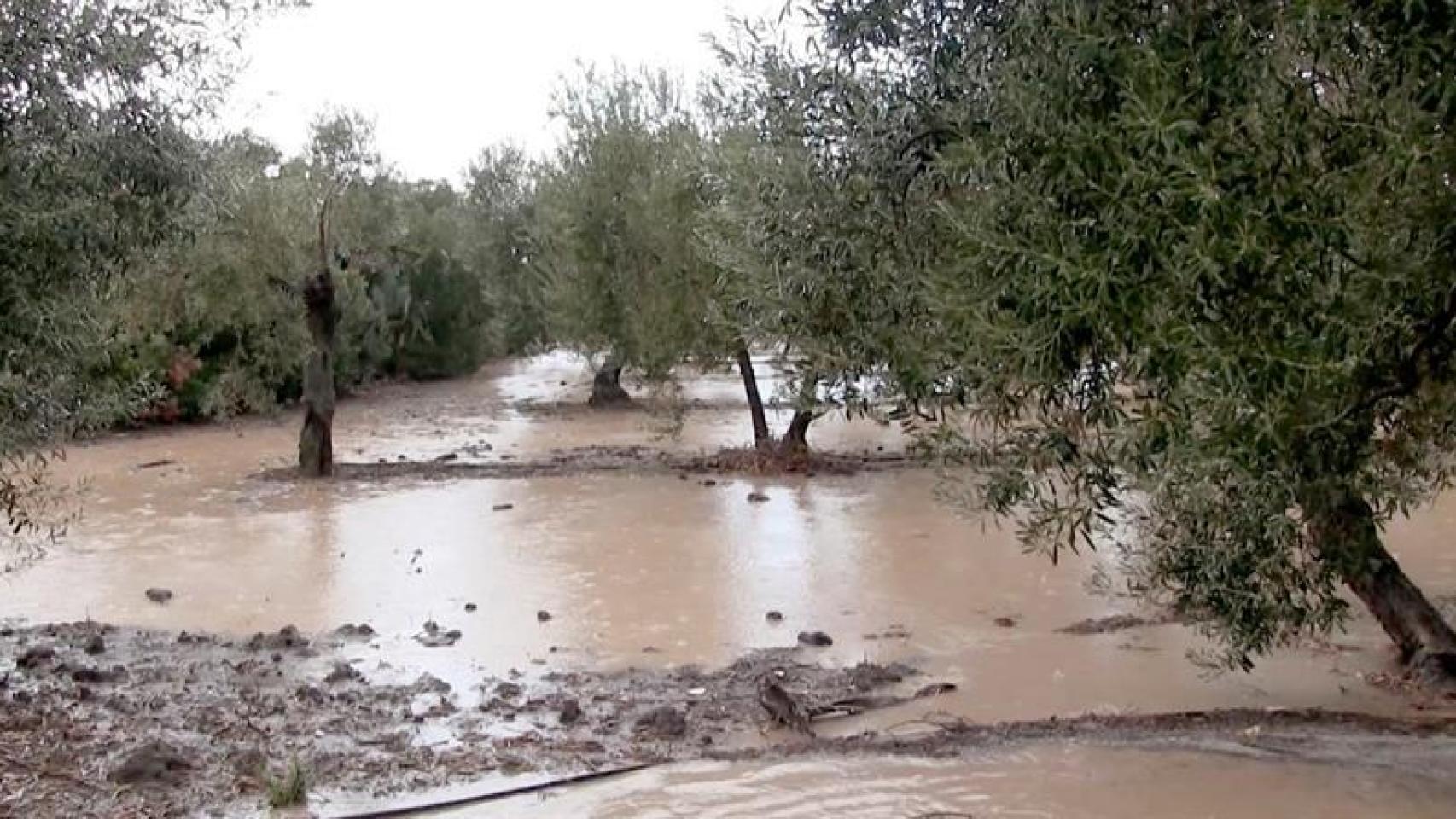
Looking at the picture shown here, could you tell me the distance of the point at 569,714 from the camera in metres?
8.68

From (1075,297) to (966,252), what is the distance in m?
0.69

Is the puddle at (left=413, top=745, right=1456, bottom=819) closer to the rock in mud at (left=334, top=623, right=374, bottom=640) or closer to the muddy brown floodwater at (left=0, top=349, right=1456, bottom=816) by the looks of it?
the muddy brown floodwater at (left=0, top=349, right=1456, bottom=816)

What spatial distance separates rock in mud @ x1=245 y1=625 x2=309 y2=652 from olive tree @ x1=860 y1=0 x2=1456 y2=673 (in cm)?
708

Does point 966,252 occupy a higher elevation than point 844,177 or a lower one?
lower

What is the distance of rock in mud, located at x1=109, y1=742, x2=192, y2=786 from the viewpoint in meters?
7.29

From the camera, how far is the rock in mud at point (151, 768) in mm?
7285

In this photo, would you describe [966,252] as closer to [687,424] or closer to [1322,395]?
[1322,395]

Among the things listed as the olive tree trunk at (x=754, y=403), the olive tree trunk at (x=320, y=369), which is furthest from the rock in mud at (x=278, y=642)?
the olive tree trunk at (x=754, y=403)

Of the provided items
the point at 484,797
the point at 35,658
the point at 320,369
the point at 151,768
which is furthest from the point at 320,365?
the point at 484,797

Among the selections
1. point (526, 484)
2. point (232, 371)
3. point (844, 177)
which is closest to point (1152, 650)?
→ point (844, 177)

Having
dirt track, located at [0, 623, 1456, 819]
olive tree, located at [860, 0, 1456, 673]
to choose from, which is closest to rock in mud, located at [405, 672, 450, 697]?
dirt track, located at [0, 623, 1456, 819]

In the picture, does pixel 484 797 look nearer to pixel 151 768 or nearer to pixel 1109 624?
pixel 151 768

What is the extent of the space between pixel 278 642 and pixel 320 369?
10.1 meters

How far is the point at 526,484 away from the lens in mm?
20391
